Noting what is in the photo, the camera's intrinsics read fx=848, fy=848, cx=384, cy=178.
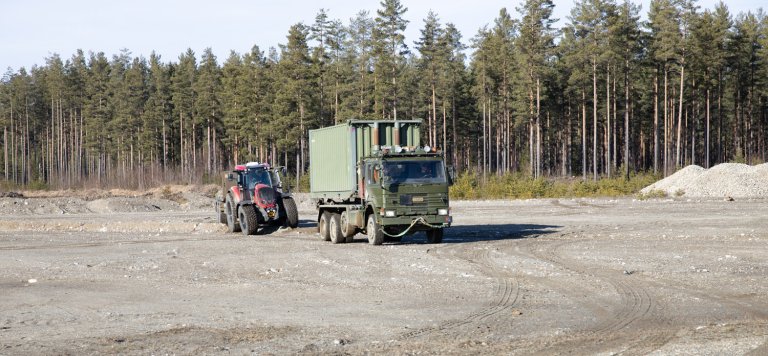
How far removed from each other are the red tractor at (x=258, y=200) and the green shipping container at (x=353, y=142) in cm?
455

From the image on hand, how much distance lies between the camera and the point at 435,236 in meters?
25.7

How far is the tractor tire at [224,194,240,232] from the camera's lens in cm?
3284

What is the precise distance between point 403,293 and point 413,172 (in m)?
9.28

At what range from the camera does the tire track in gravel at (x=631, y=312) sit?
10.3 metres

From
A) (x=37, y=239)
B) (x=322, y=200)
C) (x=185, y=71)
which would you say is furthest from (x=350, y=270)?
(x=185, y=71)

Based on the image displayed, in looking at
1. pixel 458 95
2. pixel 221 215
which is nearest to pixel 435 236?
pixel 221 215

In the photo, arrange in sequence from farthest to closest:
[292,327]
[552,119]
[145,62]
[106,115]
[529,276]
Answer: [145,62]
[106,115]
[552,119]
[529,276]
[292,327]

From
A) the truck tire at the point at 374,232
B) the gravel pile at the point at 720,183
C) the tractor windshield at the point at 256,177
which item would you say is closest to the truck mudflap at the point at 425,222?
the truck tire at the point at 374,232

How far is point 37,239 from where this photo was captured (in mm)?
32062

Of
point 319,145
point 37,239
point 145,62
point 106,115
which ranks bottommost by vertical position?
point 37,239

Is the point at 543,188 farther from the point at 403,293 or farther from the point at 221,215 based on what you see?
the point at 403,293

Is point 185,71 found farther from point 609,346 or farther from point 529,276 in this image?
point 609,346

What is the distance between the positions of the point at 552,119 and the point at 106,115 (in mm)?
61077

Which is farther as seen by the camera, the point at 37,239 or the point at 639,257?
the point at 37,239
